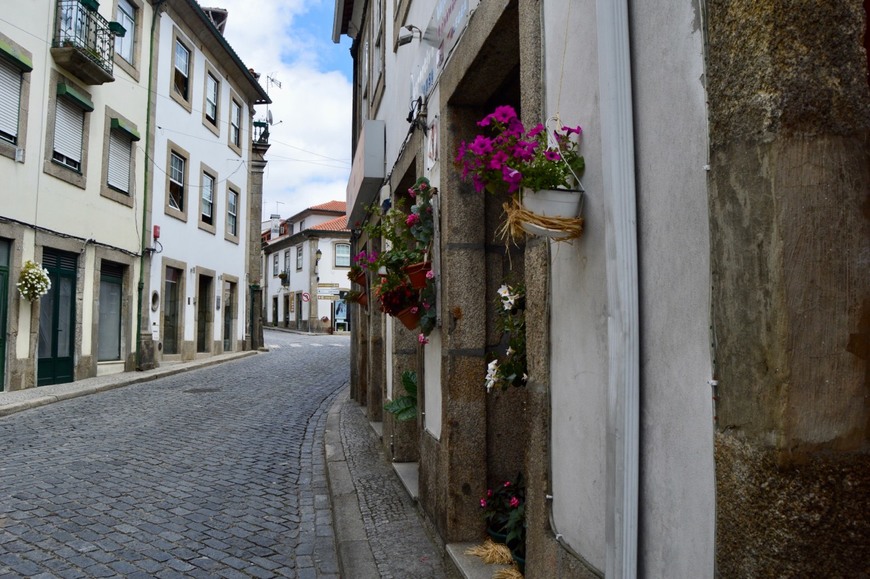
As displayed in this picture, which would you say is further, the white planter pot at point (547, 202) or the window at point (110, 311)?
the window at point (110, 311)

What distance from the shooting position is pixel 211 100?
20.8 meters

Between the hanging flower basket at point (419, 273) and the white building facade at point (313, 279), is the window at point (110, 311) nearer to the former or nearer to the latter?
the hanging flower basket at point (419, 273)

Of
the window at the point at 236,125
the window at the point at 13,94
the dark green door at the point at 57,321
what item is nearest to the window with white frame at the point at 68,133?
the window at the point at 13,94

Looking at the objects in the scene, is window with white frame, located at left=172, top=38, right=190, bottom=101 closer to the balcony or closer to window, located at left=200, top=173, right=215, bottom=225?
window, located at left=200, top=173, right=215, bottom=225

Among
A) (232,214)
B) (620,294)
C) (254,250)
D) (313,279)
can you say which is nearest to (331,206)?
(313,279)

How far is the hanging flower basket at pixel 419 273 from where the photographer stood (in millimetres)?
4559

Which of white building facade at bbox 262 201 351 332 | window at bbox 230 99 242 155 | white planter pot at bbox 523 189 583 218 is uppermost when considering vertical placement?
window at bbox 230 99 242 155

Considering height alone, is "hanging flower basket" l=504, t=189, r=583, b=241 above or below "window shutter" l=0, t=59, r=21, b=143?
below

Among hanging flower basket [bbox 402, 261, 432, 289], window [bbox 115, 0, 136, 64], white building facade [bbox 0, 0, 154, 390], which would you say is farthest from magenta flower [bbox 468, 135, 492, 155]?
window [bbox 115, 0, 136, 64]

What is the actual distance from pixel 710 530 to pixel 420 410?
144 inches

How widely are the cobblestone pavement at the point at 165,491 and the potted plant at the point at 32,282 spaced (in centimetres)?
224

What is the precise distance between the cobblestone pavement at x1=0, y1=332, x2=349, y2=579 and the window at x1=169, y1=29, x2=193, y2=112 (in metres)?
10.2

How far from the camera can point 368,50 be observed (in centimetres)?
1016

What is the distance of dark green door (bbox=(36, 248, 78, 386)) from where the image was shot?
12.7m
